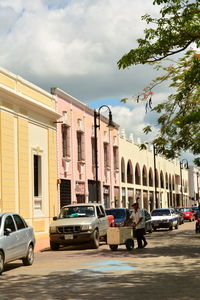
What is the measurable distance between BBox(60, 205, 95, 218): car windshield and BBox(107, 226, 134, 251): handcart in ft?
9.63

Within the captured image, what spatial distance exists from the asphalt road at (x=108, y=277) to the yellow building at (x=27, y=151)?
9.65 meters

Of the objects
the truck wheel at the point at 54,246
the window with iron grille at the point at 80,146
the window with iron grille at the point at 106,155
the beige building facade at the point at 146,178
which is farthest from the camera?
the beige building facade at the point at 146,178

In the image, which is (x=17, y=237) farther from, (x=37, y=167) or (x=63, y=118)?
(x=63, y=118)

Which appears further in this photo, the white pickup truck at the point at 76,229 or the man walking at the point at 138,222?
the white pickup truck at the point at 76,229

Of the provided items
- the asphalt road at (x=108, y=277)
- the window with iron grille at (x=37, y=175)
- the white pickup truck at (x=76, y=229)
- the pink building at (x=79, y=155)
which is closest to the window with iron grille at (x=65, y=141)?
the pink building at (x=79, y=155)

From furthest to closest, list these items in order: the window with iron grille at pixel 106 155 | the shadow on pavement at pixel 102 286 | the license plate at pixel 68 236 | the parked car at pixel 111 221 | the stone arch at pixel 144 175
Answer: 1. the stone arch at pixel 144 175
2. the window with iron grille at pixel 106 155
3. the parked car at pixel 111 221
4. the license plate at pixel 68 236
5. the shadow on pavement at pixel 102 286

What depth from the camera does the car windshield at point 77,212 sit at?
22453 mm

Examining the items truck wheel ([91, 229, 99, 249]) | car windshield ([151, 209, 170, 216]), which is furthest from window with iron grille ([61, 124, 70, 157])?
truck wheel ([91, 229, 99, 249])

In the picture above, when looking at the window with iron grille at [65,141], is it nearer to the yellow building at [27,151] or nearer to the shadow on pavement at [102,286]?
the yellow building at [27,151]

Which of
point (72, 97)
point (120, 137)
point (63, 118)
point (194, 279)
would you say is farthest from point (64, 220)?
point (120, 137)

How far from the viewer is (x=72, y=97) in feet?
125

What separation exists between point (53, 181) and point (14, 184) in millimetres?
5845

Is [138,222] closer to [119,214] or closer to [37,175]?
[119,214]

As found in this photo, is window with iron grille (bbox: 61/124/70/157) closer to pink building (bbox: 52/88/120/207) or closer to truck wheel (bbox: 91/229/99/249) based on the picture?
pink building (bbox: 52/88/120/207)
